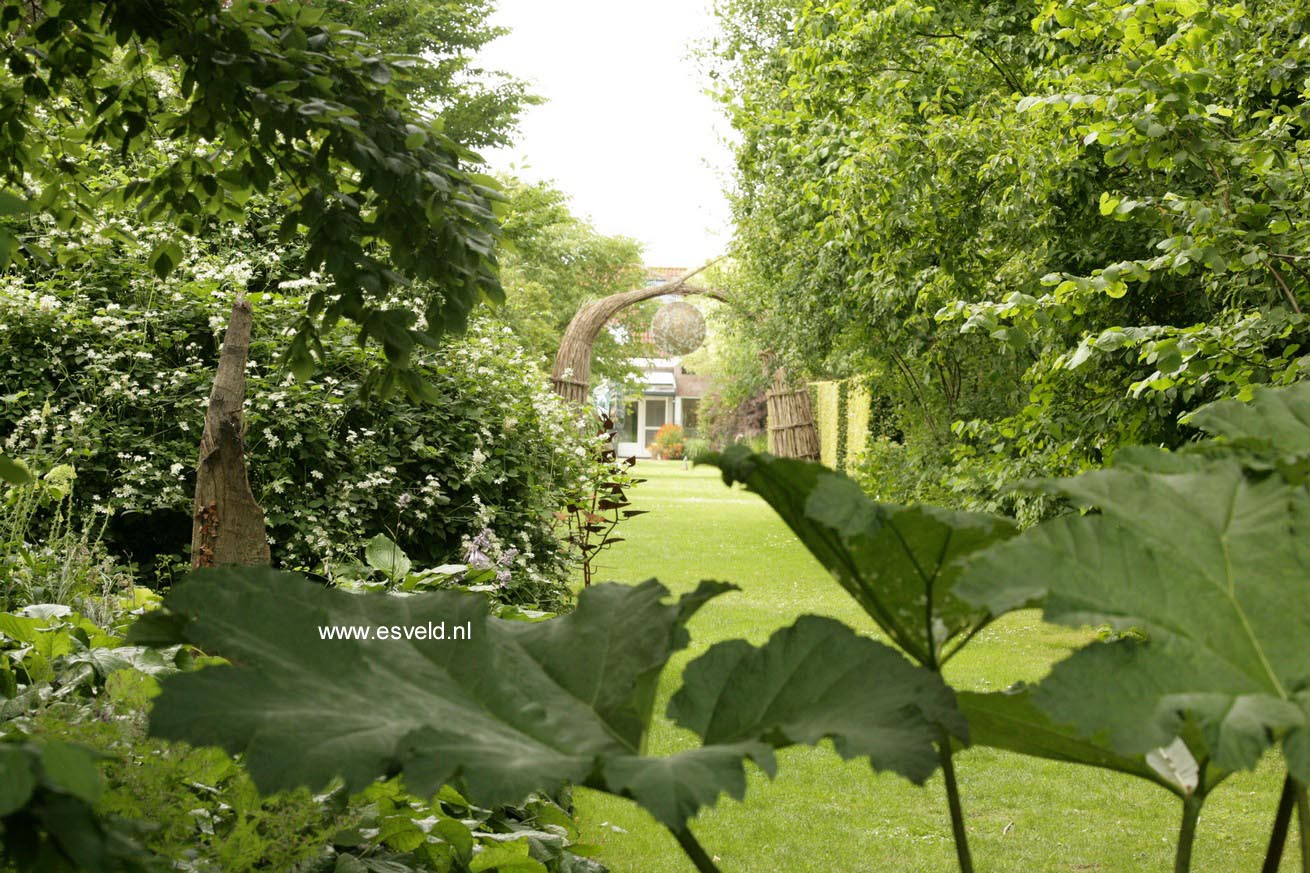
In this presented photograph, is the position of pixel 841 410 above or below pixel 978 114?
below

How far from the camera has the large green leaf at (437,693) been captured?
51 cm

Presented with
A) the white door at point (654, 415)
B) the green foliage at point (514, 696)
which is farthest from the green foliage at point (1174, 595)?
the white door at point (654, 415)

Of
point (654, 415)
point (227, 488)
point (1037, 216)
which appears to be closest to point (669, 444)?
point (654, 415)

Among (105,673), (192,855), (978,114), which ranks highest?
(978,114)

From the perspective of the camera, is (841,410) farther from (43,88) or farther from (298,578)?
(298,578)

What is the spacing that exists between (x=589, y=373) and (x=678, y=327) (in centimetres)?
661

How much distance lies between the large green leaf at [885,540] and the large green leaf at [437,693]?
3.0 inches

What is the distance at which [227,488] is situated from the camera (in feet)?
11.1

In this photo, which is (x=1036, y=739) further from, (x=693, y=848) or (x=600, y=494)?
(x=600, y=494)

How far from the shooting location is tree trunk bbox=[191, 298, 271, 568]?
333 centimetres

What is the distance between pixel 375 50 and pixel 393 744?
2001 millimetres

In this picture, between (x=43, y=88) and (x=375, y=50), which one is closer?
(x=375, y=50)

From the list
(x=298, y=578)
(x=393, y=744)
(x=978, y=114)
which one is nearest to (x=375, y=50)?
(x=298, y=578)

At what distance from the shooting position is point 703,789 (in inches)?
18.8
